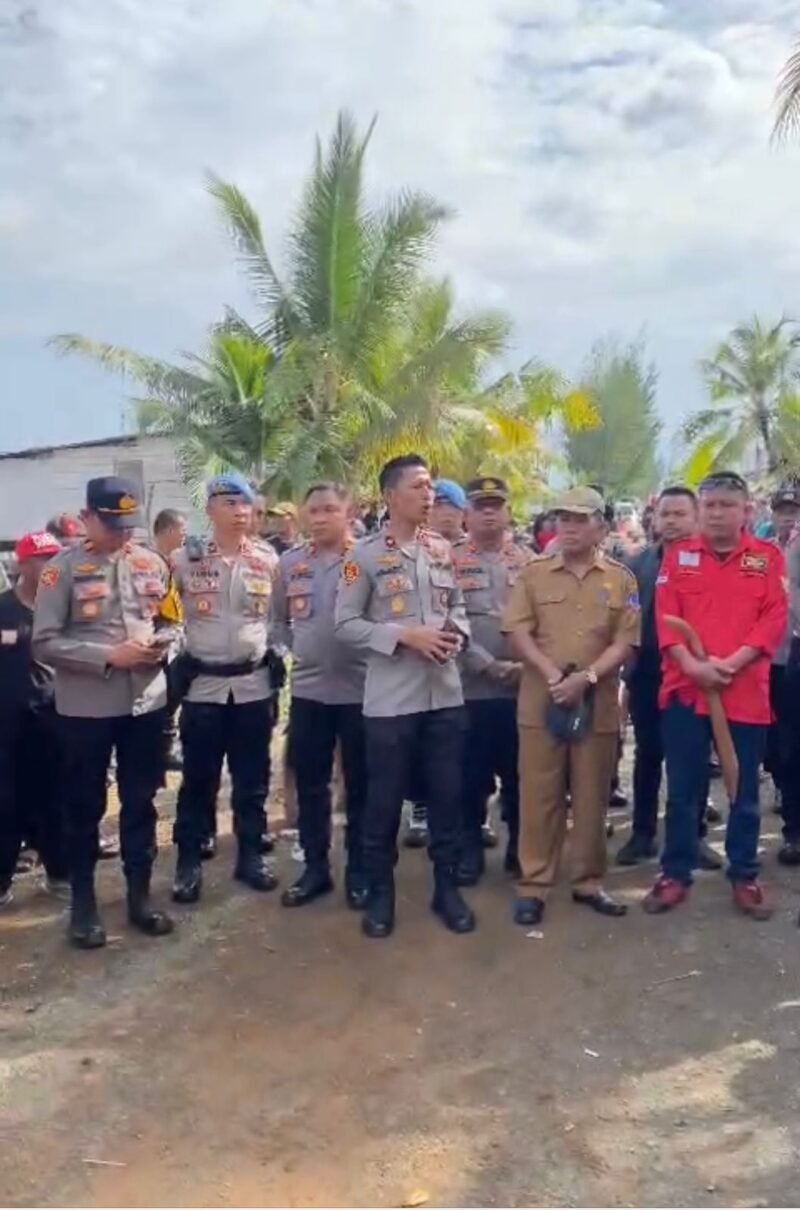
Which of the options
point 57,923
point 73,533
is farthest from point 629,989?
point 73,533

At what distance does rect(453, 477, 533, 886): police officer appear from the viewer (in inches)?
231

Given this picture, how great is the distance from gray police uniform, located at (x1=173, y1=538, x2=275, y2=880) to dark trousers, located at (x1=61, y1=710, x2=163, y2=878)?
316mm

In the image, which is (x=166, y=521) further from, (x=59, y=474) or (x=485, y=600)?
(x=59, y=474)

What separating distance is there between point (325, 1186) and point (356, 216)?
47.2 ft

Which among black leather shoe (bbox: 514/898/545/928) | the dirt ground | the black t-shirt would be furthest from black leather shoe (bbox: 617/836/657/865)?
the black t-shirt

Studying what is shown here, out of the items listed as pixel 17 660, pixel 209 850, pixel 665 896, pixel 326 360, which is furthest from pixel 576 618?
pixel 326 360

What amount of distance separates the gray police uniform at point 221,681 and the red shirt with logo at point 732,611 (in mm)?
1852

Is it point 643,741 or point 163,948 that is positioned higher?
point 643,741

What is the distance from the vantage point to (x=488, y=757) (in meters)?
5.93

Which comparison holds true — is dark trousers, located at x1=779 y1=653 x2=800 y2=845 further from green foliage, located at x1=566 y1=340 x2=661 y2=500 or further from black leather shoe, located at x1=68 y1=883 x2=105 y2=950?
green foliage, located at x1=566 y1=340 x2=661 y2=500

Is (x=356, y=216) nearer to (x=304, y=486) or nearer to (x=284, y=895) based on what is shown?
(x=304, y=486)

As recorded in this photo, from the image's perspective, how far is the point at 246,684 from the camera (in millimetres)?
5566

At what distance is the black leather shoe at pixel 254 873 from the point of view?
5801 millimetres

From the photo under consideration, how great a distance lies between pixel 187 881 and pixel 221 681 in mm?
981
